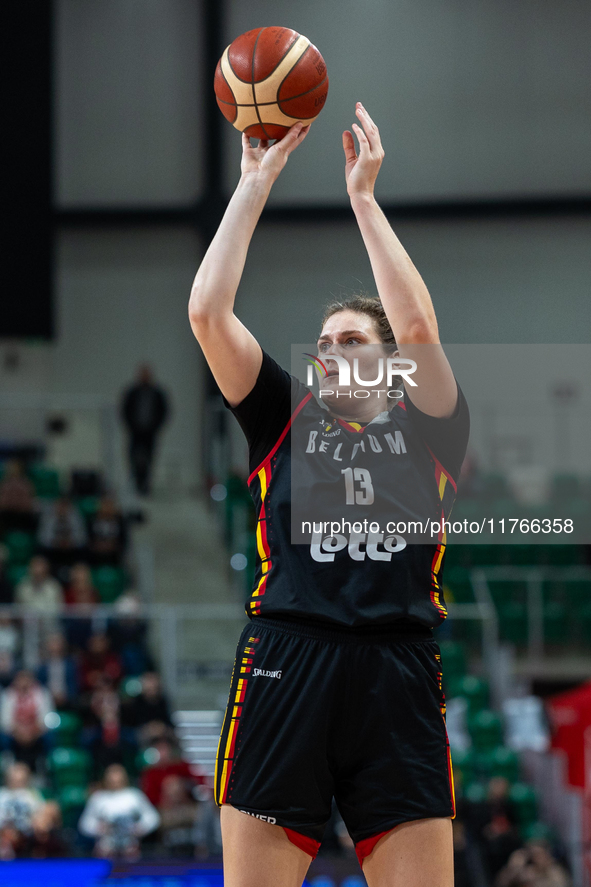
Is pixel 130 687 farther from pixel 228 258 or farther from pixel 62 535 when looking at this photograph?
pixel 228 258

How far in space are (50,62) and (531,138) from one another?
7.60 metres

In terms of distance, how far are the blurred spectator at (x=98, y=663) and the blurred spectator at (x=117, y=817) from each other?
1530 mm

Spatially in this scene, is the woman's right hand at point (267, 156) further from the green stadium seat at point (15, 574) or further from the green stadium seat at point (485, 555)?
the green stadium seat at point (485, 555)

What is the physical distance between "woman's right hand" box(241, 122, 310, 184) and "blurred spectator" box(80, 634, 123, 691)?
800cm

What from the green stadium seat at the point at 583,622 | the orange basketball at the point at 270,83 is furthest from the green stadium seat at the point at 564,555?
the orange basketball at the point at 270,83

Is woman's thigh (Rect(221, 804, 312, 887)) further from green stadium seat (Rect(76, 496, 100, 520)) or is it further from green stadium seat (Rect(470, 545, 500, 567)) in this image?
green stadium seat (Rect(470, 545, 500, 567))

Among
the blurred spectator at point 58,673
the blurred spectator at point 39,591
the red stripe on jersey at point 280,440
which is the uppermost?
the red stripe on jersey at point 280,440

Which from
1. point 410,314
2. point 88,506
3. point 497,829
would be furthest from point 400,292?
point 88,506

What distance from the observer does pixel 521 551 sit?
14125 millimetres

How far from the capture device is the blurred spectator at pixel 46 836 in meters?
7.95

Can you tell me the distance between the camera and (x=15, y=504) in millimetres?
13242

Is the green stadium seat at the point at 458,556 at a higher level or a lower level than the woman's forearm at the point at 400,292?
lower

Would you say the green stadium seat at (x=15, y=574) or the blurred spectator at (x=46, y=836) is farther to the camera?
the green stadium seat at (x=15, y=574)

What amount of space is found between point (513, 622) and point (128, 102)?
9.44 metres
